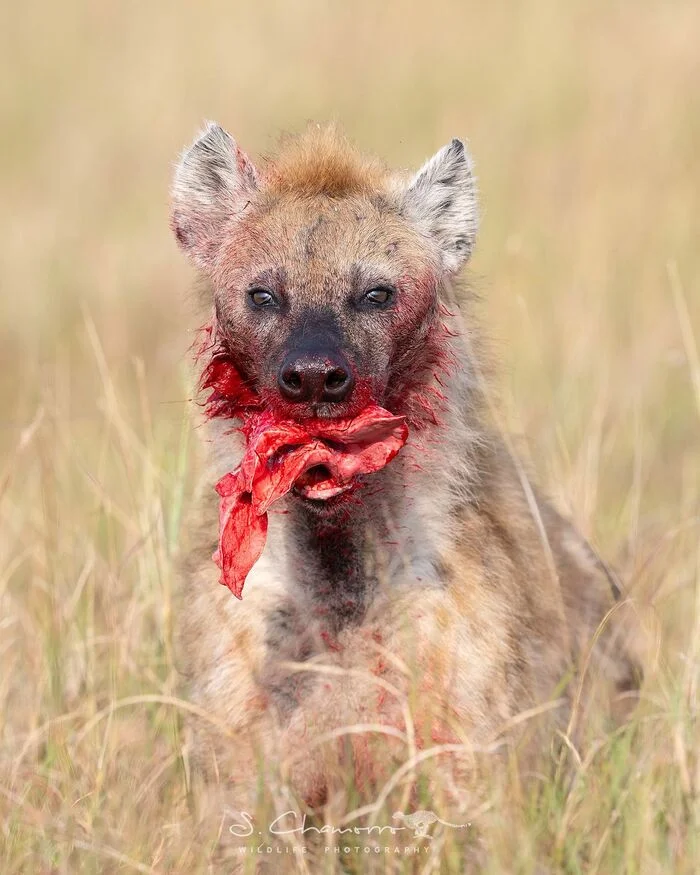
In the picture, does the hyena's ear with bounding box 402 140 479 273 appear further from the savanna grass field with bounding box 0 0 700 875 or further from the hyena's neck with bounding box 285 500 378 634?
the hyena's neck with bounding box 285 500 378 634

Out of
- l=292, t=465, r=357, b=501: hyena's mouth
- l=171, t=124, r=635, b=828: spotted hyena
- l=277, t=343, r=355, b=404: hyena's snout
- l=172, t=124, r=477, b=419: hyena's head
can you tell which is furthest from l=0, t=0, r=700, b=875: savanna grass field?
l=277, t=343, r=355, b=404: hyena's snout

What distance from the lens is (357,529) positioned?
443 cm

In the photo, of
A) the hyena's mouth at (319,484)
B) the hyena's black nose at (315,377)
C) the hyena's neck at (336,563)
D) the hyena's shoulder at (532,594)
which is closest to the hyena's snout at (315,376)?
the hyena's black nose at (315,377)

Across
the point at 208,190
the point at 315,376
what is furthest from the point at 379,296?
the point at 208,190

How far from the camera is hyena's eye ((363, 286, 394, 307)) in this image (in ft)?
14.3

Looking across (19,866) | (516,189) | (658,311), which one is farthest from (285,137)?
(516,189)

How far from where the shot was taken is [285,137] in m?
5.20

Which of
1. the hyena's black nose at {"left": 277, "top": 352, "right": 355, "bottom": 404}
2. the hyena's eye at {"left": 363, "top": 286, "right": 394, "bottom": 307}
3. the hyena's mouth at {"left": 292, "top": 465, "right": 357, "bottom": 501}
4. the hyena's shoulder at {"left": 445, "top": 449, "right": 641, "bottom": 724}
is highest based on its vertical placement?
the hyena's eye at {"left": 363, "top": 286, "right": 394, "bottom": 307}

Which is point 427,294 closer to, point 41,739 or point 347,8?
point 41,739

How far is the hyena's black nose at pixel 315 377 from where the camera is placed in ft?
12.9

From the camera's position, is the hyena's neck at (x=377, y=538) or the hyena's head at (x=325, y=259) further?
the hyena's neck at (x=377, y=538)

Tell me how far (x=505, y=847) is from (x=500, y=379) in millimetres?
1808

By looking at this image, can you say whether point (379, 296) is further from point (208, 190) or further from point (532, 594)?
point (532, 594)

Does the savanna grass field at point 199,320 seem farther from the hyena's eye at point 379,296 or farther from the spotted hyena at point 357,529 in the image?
the hyena's eye at point 379,296
